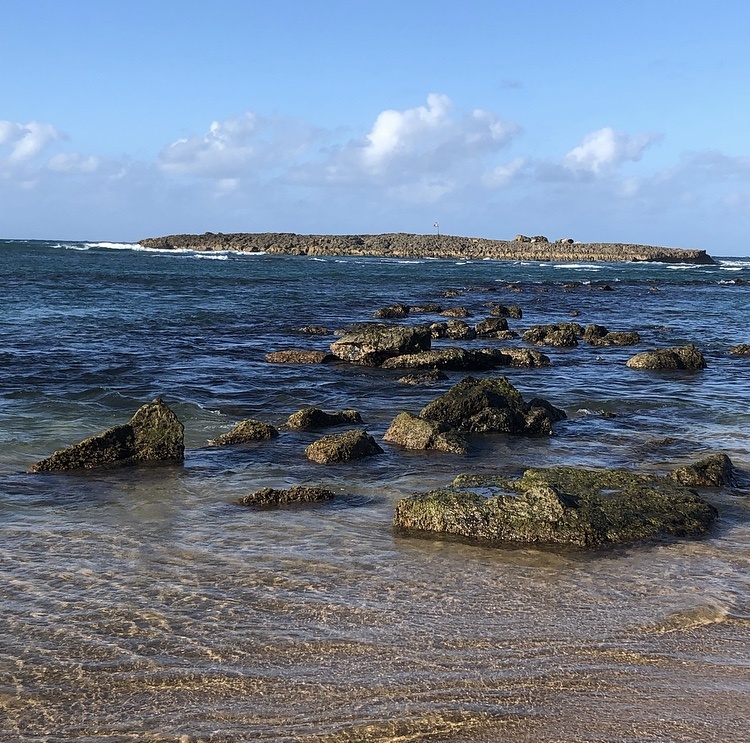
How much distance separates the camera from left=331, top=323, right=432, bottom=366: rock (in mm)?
19719

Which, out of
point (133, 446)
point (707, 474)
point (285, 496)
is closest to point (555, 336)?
point (707, 474)

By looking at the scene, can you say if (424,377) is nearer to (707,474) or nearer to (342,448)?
(342,448)

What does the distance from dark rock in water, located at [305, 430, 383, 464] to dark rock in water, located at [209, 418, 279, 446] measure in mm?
1089

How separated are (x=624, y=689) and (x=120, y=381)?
13.3m

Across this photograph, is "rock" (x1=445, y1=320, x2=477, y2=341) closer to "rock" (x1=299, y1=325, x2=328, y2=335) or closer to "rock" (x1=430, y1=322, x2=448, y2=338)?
"rock" (x1=430, y1=322, x2=448, y2=338)

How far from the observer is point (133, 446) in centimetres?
1075

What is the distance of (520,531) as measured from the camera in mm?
7871

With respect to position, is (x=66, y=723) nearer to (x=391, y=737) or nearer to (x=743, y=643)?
(x=391, y=737)

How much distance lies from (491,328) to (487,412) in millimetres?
14845

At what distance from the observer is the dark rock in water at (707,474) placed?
9.70 m

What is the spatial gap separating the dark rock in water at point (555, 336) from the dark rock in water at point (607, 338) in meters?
0.52

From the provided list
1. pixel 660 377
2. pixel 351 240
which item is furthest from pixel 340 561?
pixel 351 240

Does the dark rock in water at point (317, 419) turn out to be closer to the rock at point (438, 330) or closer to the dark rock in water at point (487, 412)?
the dark rock in water at point (487, 412)

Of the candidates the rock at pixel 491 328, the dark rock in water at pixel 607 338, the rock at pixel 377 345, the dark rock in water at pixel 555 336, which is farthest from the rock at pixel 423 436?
the rock at pixel 491 328
